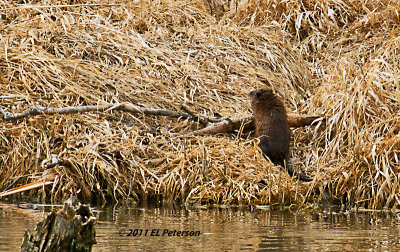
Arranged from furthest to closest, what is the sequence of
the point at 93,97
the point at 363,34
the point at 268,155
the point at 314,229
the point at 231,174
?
the point at 363,34 < the point at 93,97 < the point at 268,155 < the point at 231,174 < the point at 314,229

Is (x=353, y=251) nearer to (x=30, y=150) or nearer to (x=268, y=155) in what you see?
(x=268, y=155)

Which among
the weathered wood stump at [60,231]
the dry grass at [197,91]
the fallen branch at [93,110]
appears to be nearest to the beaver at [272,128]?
the dry grass at [197,91]

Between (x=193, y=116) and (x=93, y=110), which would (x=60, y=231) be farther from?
(x=193, y=116)

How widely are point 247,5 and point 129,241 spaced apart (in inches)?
227

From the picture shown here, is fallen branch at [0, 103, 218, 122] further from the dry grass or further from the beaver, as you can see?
the beaver

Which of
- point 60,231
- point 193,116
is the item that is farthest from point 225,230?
point 193,116

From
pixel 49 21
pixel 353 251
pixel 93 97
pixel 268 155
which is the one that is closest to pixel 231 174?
pixel 268 155

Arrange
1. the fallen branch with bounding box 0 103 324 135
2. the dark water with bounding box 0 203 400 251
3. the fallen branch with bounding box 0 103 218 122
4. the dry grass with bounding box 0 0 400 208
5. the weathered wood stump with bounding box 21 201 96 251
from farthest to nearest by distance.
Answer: the fallen branch with bounding box 0 103 324 135
the fallen branch with bounding box 0 103 218 122
the dry grass with bounding box 0 0 400 208
the dark water with bounding box 0 203 400 251
the weathered wood stump with bounding box 21 201 96 251

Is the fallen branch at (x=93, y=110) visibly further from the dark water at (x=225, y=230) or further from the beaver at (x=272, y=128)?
the dark water at (x=225, y=230)

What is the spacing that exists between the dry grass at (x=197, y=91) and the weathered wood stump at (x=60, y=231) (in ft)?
6.10

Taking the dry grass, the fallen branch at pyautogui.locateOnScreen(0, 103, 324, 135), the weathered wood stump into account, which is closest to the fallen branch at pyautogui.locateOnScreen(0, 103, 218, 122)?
A: the fallen branch at pyautogui.locateOnScreen(0, 103, 324, 135)

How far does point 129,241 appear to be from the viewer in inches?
133

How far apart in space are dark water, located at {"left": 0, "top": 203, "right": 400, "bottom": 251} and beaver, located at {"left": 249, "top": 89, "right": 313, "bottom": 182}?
2.77ft

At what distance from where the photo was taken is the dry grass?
5141 mm
